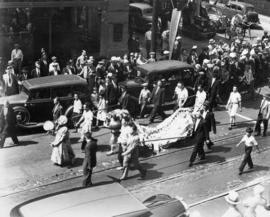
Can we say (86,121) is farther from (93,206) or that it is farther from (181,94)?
(93,206)

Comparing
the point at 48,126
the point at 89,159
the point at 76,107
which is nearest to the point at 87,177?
the point at 89,159

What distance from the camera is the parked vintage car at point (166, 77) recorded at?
20250mm

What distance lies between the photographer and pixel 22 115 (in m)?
18.0

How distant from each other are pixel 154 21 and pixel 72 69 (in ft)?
13.8

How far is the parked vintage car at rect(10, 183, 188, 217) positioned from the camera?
898 centimetres

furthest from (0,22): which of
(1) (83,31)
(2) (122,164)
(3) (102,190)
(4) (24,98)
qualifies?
(3) (102,190)

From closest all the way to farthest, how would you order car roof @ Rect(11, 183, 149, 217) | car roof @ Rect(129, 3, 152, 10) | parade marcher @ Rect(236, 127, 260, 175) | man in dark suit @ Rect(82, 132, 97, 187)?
1. car roof @ Rect(11, 183, 149, 217)
2. man in dark suit @ Rect(82, 132, 97, 187)
3. parade marcher @ Rect(236, 127, 260, 175)
4. car roof @ Rect(129, 3, 152, 10)

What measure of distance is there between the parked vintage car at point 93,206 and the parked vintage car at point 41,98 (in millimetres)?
8722

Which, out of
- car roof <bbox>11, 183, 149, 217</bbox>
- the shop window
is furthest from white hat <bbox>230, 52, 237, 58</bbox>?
car roof <bbox>11, 183, 149, 217</bbox>

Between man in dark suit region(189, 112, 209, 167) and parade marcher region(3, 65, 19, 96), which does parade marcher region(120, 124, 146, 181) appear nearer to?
man in dark suit region(189, 112, 209, 167)

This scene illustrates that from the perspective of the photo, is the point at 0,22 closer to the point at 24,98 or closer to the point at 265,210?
the point at 24,98

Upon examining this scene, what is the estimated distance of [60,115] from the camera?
17781mm

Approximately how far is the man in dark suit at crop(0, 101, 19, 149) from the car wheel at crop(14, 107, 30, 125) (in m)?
0.62

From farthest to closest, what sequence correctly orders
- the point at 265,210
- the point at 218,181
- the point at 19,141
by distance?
the point at 19,141 < the point at 218,181 < the point at 265,210
